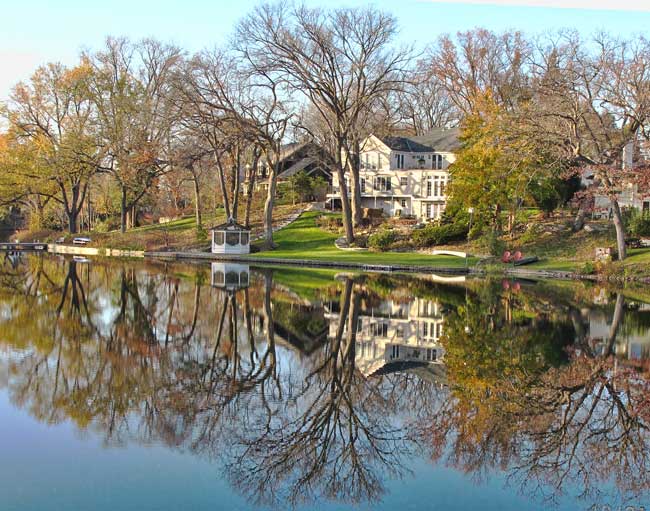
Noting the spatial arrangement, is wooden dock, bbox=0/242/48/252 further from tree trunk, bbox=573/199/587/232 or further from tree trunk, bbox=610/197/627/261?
tree trunk, bbox=610/197/627/261

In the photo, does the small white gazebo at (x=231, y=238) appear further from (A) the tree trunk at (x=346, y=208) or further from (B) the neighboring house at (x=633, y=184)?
(B) the neighboring house at (x=633, y=184)

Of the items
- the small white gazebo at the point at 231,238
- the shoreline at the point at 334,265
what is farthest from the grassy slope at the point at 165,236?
the small white gazebo at the point at 231,238

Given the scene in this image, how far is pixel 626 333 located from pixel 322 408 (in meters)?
11.2

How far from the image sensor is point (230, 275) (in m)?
38.1

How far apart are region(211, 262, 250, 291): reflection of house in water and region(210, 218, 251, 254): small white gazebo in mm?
5691

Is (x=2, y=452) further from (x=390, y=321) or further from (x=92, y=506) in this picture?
(x=390, y=321)

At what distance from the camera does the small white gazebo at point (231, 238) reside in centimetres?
5394

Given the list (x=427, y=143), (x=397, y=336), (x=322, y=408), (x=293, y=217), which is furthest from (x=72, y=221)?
(x=322, y=408)

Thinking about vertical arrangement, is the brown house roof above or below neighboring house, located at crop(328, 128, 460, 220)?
above

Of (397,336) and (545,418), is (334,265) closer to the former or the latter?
(397,336)

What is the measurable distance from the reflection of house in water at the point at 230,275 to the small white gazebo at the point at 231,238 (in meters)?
5.69

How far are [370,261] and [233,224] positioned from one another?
41.6 feet

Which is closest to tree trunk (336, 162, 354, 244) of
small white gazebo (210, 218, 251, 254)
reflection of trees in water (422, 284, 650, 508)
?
small white gazebo (210, 218, 251, 254)

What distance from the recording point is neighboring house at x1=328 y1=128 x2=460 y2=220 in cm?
6259
